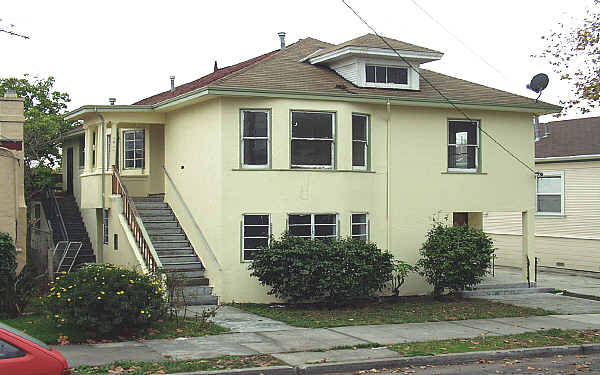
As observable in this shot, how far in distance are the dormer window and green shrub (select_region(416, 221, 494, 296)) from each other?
4376 mm

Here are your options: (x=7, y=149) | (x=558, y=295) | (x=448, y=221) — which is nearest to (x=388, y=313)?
(x=448, y=221)

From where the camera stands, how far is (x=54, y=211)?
25.3 meters

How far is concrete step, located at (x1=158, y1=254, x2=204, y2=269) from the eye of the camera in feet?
59.4

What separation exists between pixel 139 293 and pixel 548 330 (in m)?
8.00

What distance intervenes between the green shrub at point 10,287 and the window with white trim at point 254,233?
5.26 metres

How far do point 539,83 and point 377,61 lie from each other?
485cm

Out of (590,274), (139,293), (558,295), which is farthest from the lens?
(590,274)

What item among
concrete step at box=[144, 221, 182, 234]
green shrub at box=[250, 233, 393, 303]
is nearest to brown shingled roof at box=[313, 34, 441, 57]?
green shrub at box=[250, 233, 393, 303]

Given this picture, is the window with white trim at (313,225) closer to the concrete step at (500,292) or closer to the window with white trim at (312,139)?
the window with white trim at (312,139)

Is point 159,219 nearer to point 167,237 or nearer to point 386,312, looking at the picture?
point 167,237

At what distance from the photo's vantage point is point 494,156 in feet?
68.4

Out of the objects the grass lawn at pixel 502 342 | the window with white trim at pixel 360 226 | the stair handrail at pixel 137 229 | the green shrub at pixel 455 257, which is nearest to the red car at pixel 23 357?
the grass lawn at pixel 502 342

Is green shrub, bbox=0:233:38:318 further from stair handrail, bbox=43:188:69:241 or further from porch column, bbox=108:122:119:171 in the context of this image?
stair handrail, bbox=43:188:69:241

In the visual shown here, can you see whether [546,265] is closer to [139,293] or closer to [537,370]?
[537,370]
